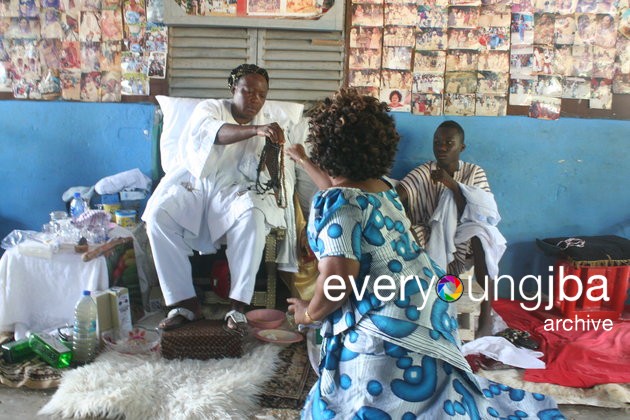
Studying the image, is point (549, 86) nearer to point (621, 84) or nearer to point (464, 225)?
point (621, 84)

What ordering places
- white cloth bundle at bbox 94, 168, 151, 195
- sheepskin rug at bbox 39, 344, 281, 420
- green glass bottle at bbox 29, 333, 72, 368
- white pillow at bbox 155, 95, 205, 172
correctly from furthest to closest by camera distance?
white cloth bundle at bbox 94, 168, 151, 195 → white pillow at bbox 155, 95, 205, 172 → green glass bottle at bbox 29, 333, 72, 368 → sheepskin rug at bbox 39, 344, 281, 420

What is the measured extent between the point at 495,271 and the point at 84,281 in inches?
93.4

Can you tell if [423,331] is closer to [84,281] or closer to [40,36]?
[84,281]

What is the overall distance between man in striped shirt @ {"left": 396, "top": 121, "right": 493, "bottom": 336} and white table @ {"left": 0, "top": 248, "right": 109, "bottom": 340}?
186 cm

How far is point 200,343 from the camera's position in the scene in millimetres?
2656

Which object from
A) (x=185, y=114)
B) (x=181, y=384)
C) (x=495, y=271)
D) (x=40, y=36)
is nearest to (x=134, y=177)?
Answer: (x=185, y=114)

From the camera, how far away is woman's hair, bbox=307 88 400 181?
1657mm

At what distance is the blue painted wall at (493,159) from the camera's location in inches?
147

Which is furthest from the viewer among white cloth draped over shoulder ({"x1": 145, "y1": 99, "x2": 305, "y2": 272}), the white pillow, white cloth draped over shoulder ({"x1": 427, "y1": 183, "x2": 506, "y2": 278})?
the white pillow

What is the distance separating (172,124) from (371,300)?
2376 millimetres

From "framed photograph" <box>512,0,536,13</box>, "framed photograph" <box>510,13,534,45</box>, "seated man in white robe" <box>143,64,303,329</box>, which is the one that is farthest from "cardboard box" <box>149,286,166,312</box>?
"framed photograph" <box>512,0,536,13</box>

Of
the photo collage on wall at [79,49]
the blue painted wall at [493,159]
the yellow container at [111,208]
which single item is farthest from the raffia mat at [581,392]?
the photo collage on wall at [79,49]

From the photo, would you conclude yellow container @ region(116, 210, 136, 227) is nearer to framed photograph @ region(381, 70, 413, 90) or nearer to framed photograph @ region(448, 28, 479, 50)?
framed photograph @ region(381, 70, 413, 90)

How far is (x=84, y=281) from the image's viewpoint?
9.77ft
